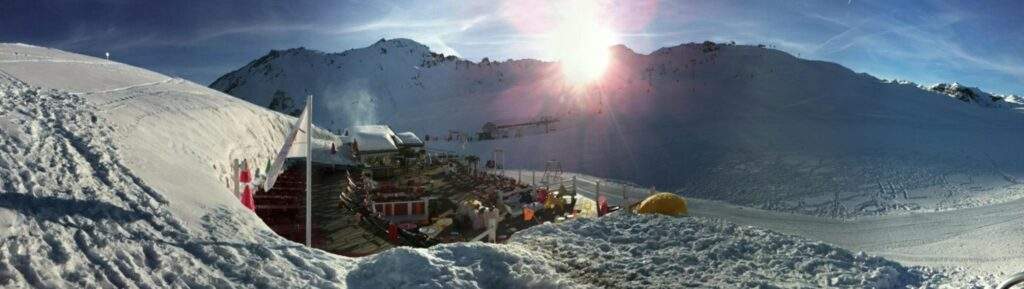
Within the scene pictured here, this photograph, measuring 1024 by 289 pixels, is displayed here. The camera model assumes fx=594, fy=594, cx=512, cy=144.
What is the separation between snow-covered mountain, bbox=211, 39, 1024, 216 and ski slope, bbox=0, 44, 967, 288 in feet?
65.1

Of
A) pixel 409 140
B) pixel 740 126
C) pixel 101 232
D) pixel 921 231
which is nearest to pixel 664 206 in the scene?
pixel 101 232

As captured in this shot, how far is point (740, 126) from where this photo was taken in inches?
1933

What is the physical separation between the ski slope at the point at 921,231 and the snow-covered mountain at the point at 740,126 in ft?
7.08

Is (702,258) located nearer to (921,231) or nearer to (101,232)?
(101,232)

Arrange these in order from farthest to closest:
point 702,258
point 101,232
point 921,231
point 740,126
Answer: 1. point 740,126
2. point 921,231
3. point 702,258
4. point 101,232

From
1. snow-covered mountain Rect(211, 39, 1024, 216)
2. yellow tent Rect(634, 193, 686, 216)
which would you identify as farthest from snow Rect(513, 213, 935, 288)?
snow-covered mountain Rect(211, 39, 1024, 216)

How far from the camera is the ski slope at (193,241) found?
569 cm

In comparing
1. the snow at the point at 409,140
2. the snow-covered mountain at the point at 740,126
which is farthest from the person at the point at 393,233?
the snow at the point at 409,140

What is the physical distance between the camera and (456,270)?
762 centimetres

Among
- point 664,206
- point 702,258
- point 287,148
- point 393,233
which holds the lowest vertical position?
point 393,233

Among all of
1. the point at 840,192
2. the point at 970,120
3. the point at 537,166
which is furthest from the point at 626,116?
the point at 970,120

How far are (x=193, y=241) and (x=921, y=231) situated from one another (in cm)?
2376

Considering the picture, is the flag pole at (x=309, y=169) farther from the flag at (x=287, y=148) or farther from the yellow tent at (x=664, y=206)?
the yellow tent at (x=664, y=206)

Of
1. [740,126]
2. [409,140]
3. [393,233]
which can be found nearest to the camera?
[393,233]
